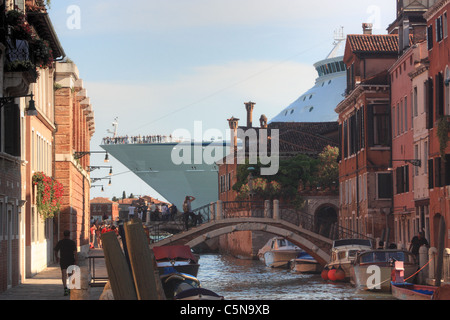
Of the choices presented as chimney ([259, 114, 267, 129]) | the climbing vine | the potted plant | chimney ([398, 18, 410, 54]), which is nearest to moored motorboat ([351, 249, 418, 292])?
the climbing vine

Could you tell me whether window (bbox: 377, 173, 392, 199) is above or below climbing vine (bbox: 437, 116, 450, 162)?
below

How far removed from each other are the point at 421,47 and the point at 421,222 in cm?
577

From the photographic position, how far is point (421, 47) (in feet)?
108

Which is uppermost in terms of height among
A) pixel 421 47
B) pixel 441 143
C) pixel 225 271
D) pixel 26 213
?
pixel 421 47

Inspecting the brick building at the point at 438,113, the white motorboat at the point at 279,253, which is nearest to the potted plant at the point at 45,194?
the brick building at the point at 438,113

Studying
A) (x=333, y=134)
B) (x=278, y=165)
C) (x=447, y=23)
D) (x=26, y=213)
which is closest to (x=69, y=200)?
(x=26, y=213)

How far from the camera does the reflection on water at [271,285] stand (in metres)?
30.7

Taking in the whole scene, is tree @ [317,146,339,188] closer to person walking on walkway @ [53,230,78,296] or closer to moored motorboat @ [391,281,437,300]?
→ moored motorboat @ [391,281,437,300]

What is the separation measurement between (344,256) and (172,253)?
23.9 ft

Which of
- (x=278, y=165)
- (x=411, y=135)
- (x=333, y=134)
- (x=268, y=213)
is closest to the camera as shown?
(x=411, y=135)

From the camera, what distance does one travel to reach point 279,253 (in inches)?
2002

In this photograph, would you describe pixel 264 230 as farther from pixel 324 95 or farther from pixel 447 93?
pixel 324 95

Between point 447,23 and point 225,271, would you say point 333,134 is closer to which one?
point 225,271

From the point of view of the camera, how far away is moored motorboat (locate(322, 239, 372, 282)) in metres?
35.6
